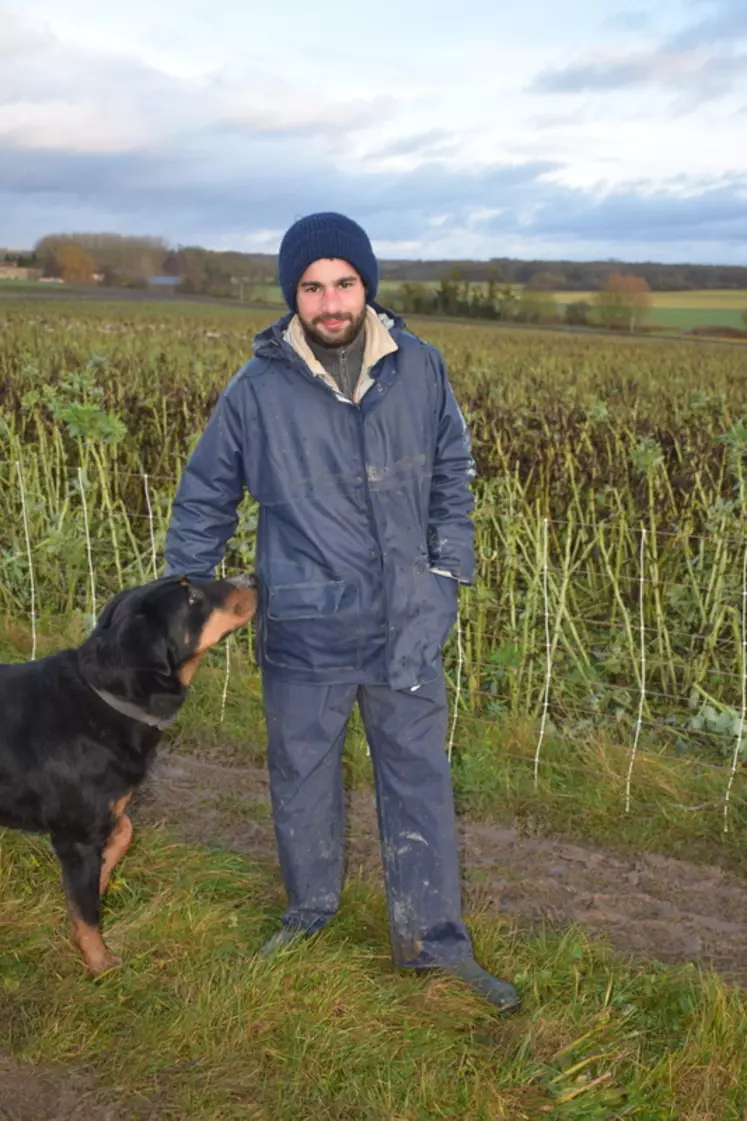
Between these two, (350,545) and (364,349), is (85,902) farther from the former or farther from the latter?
(364,349)

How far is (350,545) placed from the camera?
10.2ft

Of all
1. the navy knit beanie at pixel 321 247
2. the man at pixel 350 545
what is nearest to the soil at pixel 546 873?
the man at pixel 350 545

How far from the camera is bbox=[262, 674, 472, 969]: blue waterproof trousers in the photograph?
3205mm

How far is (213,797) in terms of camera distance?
15.0 ft

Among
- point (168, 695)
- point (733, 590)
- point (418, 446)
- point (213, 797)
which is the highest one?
point (418, 446)

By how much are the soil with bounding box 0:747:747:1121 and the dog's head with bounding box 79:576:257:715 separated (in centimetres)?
117

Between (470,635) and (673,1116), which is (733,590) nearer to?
(470,635)

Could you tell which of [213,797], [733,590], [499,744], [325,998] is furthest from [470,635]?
[325,998]

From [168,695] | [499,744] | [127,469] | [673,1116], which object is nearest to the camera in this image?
[673,1116]

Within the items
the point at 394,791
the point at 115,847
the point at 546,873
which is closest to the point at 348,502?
the point at 394,791

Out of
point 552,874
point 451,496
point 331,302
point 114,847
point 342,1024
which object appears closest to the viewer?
point 342,1024

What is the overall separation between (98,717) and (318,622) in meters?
0.72

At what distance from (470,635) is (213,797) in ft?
5.72

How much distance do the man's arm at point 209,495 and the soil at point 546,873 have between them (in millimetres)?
1358
